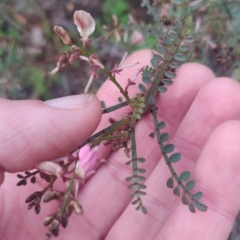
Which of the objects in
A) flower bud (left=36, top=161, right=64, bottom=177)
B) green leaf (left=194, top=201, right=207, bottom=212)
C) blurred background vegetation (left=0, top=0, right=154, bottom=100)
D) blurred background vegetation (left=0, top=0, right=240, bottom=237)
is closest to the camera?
flower bud (left=36, top=161, right=64, bottom=177)

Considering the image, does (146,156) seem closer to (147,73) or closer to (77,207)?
(147,73)

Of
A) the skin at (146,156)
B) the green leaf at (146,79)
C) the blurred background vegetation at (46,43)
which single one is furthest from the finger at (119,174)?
the blurred background vegetation at (46,43)

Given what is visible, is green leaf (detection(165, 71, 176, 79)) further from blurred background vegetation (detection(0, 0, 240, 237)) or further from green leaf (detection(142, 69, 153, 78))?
blurred background vegetation (detection(0, 0, 240, 237))

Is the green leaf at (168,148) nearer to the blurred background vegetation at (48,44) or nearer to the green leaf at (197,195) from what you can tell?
the green leaf at (197,195)

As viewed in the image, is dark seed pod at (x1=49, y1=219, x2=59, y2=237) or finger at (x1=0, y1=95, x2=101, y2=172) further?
finger at (x1=0, y1=95, x2=101, y2=172)

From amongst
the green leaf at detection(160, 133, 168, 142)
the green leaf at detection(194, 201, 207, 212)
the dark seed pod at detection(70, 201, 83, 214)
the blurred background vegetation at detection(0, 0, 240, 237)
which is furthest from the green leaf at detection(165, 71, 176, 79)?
the blurred background vegetation at detection(0, 0, 240, 237)

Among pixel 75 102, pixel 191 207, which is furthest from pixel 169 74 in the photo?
pixel 191 207

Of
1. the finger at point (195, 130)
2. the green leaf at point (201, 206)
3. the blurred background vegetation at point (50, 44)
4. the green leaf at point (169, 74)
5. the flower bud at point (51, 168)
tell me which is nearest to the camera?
the flower bud at point (51, 168)

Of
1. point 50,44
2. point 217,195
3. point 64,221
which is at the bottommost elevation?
point 50,44
